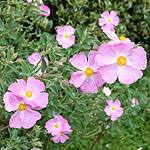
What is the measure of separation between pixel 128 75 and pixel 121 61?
0.07 m

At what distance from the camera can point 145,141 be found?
3152 millimetres

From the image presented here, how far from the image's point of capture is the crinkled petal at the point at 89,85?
3.99 feet

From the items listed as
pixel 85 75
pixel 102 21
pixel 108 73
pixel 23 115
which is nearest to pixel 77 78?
pixel 85 75

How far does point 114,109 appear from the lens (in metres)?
2.07

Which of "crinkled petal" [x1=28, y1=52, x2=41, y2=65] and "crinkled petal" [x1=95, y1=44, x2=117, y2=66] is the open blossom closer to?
"crinkled petal" [x1=28, y1=52, x2=41, y2=65]

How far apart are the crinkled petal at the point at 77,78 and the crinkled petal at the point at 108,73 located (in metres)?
0.18

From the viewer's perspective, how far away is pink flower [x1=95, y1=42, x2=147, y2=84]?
3.42 feet

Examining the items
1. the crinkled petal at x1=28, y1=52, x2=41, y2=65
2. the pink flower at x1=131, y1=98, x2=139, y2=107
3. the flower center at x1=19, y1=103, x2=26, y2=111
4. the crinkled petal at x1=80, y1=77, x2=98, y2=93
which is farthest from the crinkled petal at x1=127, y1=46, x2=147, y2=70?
the pink flower at x1=131, y1=98, x2=139, y2=107

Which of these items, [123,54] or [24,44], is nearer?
[123,54]

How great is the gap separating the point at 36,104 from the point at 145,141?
94.0 inches

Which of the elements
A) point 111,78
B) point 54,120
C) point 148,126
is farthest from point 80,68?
point 148,126

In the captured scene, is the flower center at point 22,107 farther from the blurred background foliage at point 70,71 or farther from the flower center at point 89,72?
the flower center at point 89,72

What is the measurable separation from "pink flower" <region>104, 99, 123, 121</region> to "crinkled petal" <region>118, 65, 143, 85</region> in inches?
38.8

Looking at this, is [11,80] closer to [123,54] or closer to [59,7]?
[123,54]
